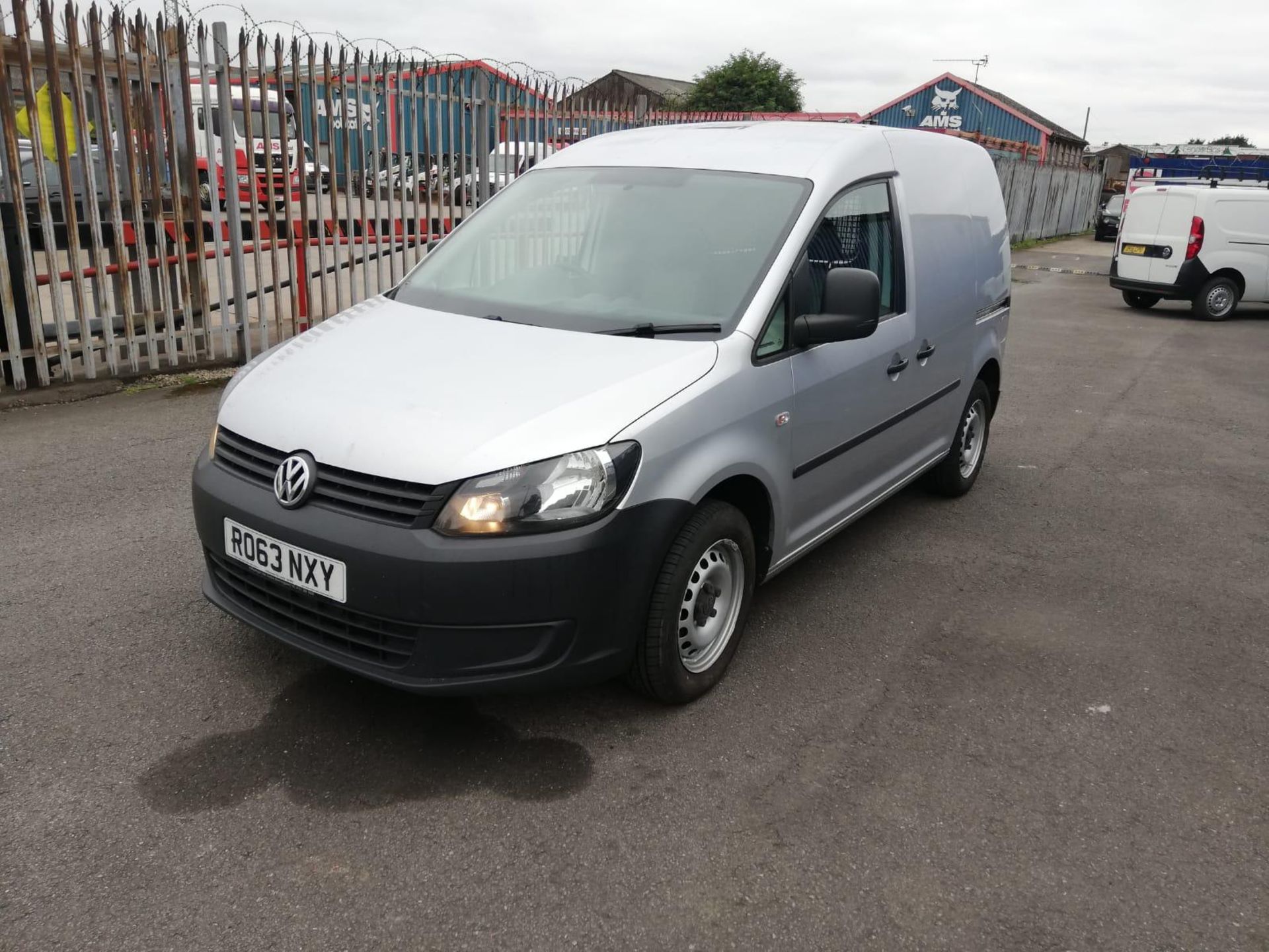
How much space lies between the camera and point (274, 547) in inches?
119

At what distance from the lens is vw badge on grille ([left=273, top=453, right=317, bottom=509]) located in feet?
9.68

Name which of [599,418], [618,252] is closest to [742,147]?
[618,252]

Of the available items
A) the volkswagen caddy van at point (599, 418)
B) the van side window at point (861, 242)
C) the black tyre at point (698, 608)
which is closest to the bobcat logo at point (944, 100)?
the volkswagen caddy van at point (599, 418)

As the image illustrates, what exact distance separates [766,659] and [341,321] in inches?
80.3

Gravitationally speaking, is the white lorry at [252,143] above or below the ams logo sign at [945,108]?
below

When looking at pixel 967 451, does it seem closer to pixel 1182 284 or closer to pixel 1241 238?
pixel 1182 284

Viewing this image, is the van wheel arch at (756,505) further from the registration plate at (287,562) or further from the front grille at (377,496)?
the registration plate at (287,562)

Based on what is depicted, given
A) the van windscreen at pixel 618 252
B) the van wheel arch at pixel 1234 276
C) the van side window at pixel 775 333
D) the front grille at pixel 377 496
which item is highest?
the van windscreen at pixel 618 252

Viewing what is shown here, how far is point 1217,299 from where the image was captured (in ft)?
49.3

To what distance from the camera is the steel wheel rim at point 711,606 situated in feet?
11.0

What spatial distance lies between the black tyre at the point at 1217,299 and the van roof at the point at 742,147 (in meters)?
12.4

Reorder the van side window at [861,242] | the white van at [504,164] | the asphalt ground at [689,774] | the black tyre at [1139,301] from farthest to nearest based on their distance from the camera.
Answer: the black tyre at [1139,301] < the white van at [504,164] < the van side window at [861,242] < the asphalt ground at [689,774]

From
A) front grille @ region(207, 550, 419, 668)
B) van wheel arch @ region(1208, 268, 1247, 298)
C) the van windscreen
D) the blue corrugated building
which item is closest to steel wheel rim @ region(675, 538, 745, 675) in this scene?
the van windscreen

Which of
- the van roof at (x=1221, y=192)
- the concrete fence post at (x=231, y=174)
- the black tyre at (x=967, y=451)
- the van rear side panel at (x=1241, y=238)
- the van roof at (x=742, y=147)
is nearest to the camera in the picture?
the van roof at (x=742, y=147)
